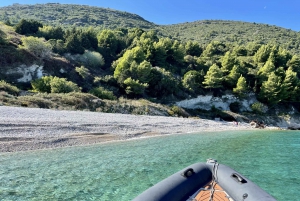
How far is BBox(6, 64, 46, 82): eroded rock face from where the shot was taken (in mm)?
25141

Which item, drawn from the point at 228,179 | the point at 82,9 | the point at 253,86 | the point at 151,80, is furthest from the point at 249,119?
the point at 82,9

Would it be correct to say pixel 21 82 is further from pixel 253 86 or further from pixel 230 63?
pixel 253 86

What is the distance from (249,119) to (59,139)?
27.7 meters

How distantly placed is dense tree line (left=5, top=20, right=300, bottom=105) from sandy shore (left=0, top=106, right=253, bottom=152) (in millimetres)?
10261

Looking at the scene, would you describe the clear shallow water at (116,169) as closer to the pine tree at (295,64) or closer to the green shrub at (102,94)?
the green shrub at (102,94)

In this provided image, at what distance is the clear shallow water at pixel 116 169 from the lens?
19.7ft

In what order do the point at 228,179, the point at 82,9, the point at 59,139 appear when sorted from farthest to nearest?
the point at 82,9 < the point at 59,139 < the point at 228,179

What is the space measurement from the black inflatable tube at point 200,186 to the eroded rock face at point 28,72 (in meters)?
25.5

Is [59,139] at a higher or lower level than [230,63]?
lower

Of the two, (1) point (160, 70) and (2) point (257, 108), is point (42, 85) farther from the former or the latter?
(2) point (257, 108)

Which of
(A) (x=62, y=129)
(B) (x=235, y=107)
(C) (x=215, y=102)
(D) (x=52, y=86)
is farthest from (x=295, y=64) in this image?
(A) (x=62, y=129)

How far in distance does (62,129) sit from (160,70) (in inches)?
964

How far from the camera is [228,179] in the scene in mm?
4379

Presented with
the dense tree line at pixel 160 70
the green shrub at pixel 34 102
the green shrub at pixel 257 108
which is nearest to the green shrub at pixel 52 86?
the dense tree line at pixel 160 70
